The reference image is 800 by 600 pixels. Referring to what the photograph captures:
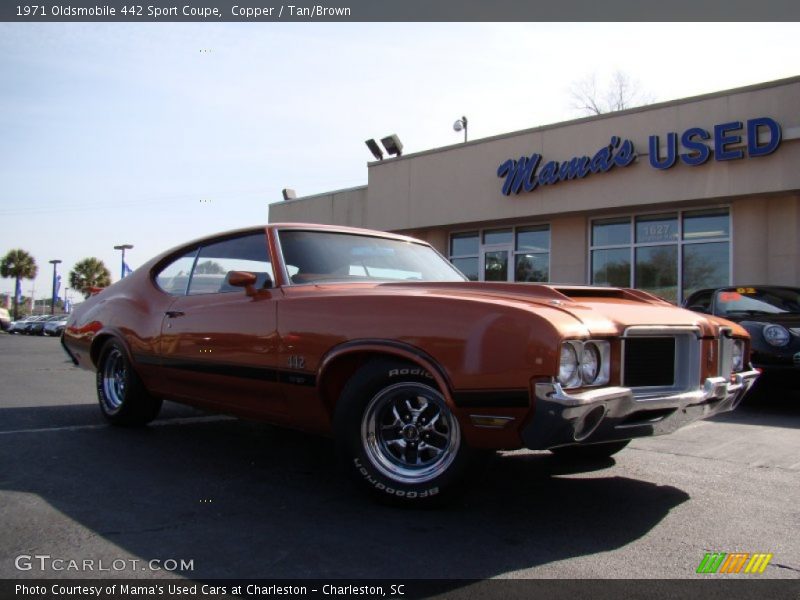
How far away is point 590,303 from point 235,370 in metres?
2.05

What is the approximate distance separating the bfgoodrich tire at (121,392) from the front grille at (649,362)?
139 inches

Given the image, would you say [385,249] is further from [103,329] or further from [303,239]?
[103,329]

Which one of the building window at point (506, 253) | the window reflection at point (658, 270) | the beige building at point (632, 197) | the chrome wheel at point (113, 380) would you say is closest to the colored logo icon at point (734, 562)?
the chrome wheel at point (113, 380)

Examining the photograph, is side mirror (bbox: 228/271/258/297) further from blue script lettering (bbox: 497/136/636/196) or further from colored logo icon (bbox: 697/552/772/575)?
blue script lettering (bbox: 497/136/636/196)

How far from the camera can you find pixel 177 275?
5020 mm

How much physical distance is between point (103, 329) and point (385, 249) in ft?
7.81

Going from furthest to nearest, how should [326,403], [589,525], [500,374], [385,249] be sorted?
[385,249] → [326,403] → [589,525] → [500,374]

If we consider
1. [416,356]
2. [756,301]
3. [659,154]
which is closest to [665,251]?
[659,154]

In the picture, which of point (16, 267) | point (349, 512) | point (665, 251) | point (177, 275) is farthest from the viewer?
point (16, 267)

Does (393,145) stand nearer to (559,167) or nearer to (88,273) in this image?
(559,167)

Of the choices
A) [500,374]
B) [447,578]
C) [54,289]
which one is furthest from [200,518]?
[54,289]

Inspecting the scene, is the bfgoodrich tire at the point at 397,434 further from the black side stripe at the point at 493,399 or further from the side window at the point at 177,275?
the side window at the point at 177,275

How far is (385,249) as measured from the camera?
4820 mm

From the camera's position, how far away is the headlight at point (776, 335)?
21.6 feet
